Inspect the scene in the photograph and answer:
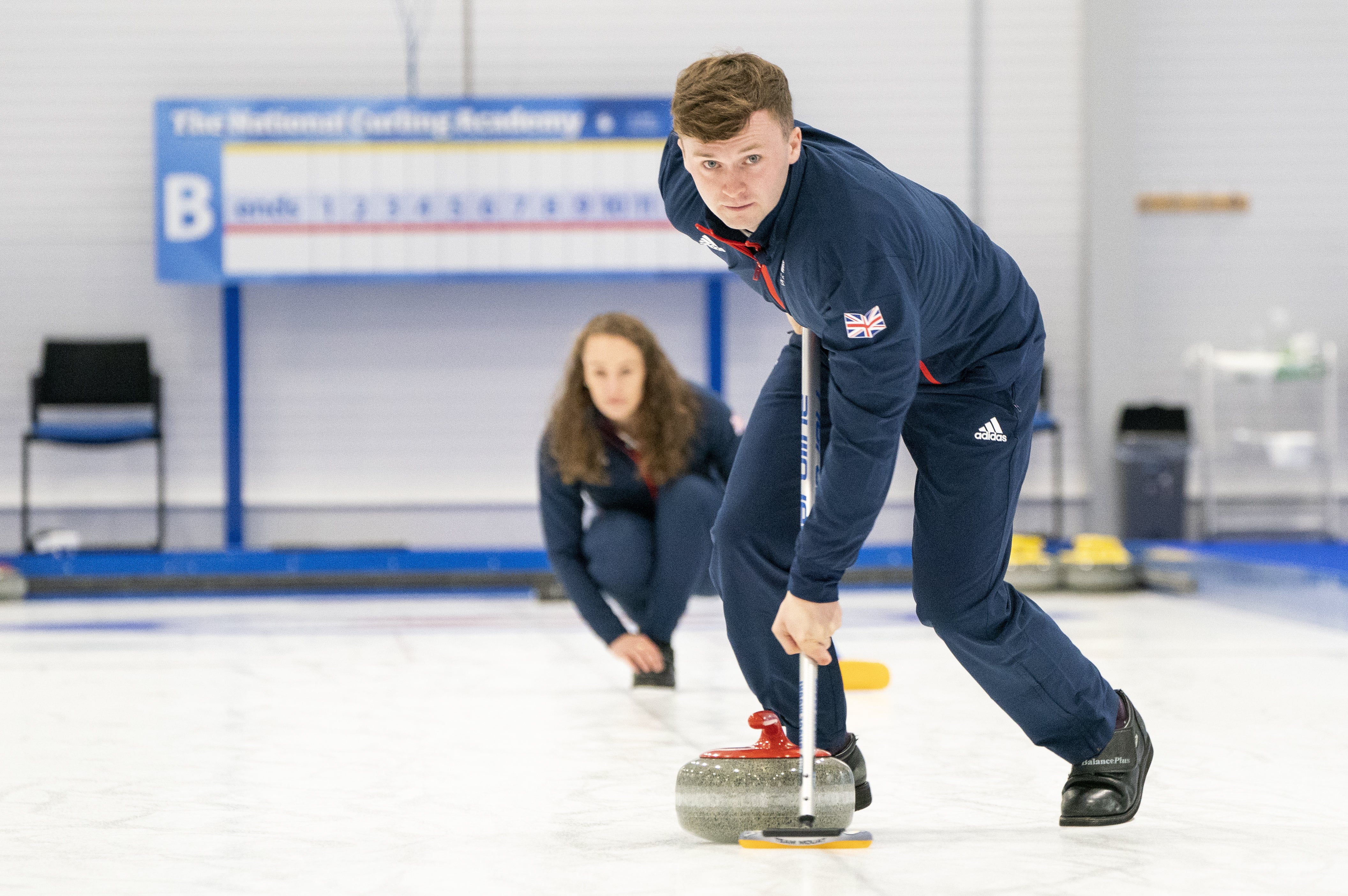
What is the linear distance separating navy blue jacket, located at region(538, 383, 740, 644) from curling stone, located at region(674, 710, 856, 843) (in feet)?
3.45

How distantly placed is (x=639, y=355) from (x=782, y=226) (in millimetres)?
1292

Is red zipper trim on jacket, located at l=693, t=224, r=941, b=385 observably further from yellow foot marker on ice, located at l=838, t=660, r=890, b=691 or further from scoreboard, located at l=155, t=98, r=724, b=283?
scoreboard, located at l=155, t=98, r=724, b=283

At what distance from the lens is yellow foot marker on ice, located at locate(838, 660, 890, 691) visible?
305 centimetres

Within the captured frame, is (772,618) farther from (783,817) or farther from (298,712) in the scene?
(298,712)

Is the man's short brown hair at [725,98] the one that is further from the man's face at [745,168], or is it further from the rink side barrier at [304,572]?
the rink side barrier at [304,572]

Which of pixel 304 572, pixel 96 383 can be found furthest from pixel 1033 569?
pixel 96 383

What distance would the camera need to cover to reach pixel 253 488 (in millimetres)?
6984

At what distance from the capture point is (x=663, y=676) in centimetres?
305

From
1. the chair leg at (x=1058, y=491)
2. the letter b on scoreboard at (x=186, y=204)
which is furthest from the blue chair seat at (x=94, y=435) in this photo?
the chair leg at (x=1058, y=491)

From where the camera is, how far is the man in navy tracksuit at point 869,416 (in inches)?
58.9

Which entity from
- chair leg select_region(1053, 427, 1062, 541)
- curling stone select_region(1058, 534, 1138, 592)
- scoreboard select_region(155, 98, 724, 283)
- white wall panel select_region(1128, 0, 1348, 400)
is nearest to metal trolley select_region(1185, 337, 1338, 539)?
white wall panel select_region(1128, 0, 1348, 400)

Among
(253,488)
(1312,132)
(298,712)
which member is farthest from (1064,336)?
(298,712)

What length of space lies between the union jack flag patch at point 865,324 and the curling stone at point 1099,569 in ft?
13.0

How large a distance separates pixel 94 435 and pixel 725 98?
543 cm
